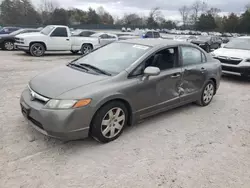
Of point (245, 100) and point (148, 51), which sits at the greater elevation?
point (148, 51)

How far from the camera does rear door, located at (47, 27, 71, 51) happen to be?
12398mm

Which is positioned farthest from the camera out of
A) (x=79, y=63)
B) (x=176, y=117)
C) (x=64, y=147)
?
(x=176, y=117)

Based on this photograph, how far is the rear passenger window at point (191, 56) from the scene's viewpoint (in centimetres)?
457

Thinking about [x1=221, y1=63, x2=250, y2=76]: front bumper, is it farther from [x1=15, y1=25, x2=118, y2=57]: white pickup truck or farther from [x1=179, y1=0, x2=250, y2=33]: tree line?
[x1=179, y1=0, x2=250, y2=33]: tree line

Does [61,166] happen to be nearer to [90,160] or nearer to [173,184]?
[90,160]

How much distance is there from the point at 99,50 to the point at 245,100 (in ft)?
13.4

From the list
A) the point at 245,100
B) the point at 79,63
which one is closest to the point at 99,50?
the point at 79,63

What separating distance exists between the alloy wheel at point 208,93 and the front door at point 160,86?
1.07 meters

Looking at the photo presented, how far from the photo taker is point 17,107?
15.3ft

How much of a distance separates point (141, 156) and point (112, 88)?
3.44ft

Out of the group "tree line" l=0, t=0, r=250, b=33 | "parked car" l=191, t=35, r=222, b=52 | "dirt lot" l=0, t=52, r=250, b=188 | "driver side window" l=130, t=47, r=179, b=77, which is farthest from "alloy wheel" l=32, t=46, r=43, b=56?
"tree line" l=0, t=0, r=250, b=33

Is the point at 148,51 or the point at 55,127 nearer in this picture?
the point at 55,127

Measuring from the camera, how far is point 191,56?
4773mm

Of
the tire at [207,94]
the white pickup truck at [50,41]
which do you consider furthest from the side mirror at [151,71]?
the white pickup truck at [50,41]
